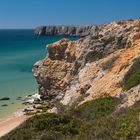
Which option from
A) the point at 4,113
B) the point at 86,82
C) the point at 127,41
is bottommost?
the point at 4,113

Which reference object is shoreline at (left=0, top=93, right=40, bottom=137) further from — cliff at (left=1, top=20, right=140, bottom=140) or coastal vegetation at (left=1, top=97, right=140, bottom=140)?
coastal vegetation at (left=1, top=97, right=140, bottom=140)

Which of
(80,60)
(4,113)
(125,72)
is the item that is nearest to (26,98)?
(4,113)

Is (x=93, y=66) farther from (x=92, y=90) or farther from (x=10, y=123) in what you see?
(x=10, y=123)

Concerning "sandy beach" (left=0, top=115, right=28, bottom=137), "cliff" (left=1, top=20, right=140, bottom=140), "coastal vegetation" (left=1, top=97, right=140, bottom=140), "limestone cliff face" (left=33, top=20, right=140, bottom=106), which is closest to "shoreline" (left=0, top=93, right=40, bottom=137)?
"sandy beach" (left=0, top=115, right=28, bottom=137)

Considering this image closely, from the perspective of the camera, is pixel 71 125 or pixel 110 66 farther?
pixel 110 66

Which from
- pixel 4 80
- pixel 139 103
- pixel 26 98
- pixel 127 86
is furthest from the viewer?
pixel 4 80

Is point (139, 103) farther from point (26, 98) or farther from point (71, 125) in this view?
point (26, 98)

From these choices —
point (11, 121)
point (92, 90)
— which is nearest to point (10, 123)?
point (11, 121)

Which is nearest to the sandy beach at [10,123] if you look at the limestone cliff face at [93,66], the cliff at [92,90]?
the cliff at [92,90]
